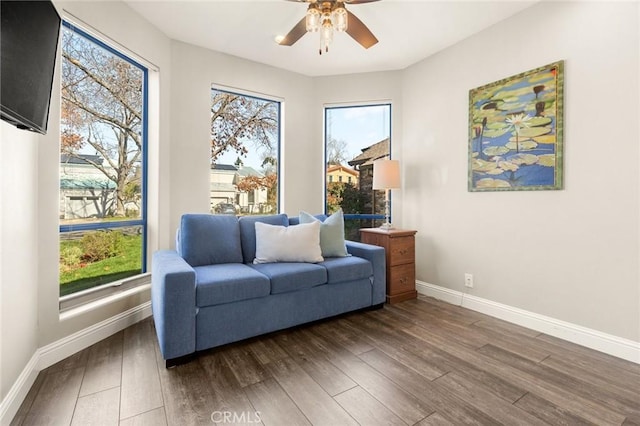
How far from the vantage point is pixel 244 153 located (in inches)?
149

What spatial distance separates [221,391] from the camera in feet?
5.59

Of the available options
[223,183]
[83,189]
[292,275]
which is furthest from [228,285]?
[223,183]

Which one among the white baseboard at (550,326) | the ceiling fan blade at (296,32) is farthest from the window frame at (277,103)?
the white baseboard at (550,326)

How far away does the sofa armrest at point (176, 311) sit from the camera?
1.92 m

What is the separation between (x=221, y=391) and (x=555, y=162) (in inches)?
115

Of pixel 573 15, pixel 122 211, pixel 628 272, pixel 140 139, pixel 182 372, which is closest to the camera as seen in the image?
pixel 182 372

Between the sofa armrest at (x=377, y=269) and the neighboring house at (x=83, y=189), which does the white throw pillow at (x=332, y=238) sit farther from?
the neighboring house at (x=83, y=189)

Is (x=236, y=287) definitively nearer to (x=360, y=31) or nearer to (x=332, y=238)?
(x=332, y=238)

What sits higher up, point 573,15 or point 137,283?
point 573,15

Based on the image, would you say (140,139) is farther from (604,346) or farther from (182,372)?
(604,346)

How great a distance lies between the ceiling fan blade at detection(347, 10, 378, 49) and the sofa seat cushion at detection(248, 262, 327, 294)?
6.40 feet

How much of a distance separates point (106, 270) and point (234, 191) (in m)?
1.56

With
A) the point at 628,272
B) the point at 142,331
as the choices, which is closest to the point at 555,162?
the point at 628,272

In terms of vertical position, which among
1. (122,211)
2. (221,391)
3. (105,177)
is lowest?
(221,391)
